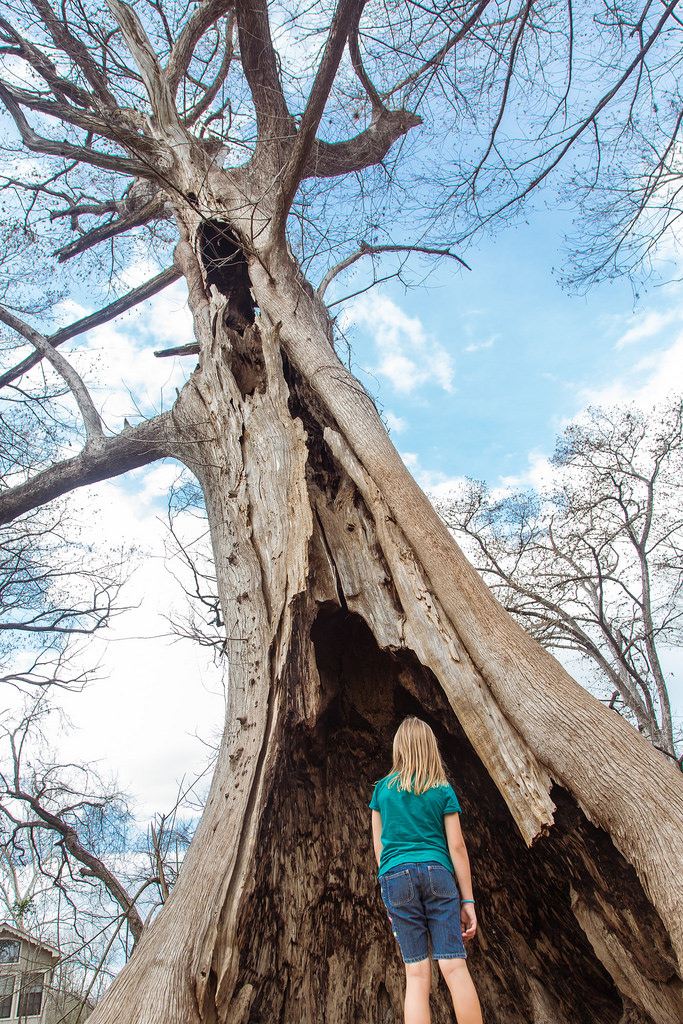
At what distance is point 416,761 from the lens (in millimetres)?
2414

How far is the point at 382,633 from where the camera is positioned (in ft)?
9.67

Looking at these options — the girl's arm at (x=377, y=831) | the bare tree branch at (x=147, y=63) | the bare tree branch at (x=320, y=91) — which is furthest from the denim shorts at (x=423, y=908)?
the bare tree branch at (x=147, y=63)

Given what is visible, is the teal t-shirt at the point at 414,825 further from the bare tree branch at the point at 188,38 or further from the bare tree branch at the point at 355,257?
the bare tree branch at the point at 188,38

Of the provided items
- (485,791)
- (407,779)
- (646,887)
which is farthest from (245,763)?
(646,887)

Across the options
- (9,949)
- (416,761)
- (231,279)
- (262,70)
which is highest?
(262,70)

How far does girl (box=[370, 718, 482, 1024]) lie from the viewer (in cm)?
194

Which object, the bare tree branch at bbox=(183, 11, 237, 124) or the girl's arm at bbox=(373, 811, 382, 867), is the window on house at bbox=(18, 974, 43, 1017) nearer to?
the girl's arm at bbox=(373, 811, 382, 867)

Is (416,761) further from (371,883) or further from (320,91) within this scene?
(320,91)

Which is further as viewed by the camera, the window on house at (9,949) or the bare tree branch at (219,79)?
the window on house at (9,949)

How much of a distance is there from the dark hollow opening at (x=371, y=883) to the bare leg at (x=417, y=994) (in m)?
0.64

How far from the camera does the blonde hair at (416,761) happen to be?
2.37m

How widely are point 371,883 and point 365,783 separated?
459 mm

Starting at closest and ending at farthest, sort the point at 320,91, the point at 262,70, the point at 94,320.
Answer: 1. the point at 320,91
2. the point at 262,70
3. the point at 94,320

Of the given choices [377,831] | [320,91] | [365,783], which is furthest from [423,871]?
[320,91]
